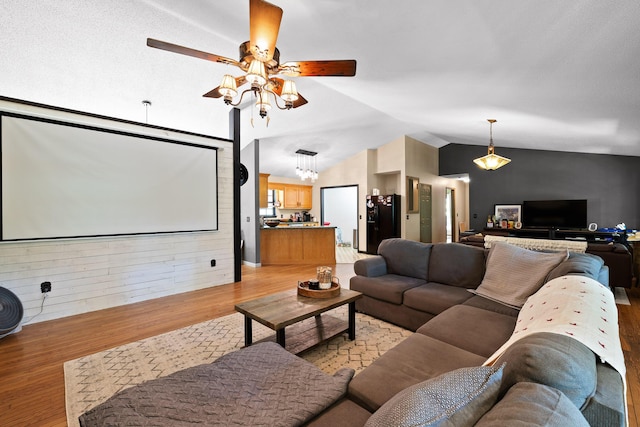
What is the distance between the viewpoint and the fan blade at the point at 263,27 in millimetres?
1767

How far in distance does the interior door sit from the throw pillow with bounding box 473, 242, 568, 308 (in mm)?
4964

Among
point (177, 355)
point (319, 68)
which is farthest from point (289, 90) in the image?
point (177, 355)

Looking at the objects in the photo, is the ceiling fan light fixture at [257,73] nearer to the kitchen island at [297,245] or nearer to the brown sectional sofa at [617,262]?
the kitchen island at [297,245]

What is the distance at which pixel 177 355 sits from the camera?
230 cm

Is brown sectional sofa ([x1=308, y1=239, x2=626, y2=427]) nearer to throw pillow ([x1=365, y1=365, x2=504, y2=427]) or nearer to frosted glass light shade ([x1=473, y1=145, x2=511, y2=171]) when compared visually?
throw pillow ([x1=365, y1=365, x2=504, y2=427])

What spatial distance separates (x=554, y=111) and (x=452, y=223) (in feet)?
21.1

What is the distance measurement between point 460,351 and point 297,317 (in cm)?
105

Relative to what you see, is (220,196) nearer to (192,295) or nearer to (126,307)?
(192,295)

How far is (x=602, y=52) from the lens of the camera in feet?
6.50

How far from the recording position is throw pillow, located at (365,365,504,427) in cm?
67

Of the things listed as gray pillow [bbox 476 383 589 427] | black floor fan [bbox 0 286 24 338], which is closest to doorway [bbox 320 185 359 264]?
black floor fan [bbox 0 286 24 338]

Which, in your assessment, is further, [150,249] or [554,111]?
[150,249]

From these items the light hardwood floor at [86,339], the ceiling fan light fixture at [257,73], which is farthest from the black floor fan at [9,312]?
the ceiling fan light fixture at [257,73]

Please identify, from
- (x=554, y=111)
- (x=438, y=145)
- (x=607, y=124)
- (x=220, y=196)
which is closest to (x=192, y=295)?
(x=220, y=196)
